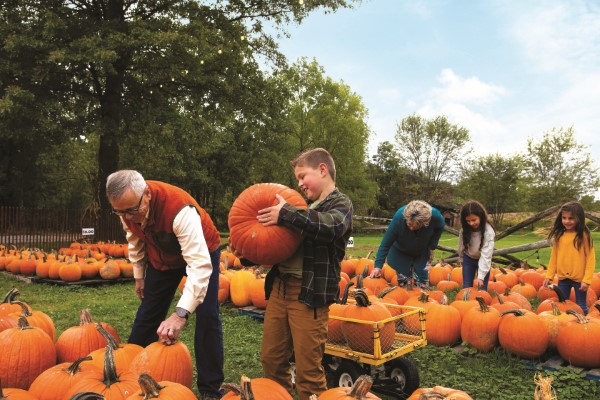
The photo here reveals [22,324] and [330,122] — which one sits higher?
[330,122]

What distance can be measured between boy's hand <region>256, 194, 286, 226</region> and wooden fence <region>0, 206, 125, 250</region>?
1277cm

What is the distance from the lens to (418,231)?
6207 millimetres

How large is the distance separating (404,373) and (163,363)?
1.92 metres

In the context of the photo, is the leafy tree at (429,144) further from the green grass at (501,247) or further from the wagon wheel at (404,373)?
the wagon wheel at (404,373)

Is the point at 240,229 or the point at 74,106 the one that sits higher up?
the point at 74,106

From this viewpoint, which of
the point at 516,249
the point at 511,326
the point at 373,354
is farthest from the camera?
the point at 516,249

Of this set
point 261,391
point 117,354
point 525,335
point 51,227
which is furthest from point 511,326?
point 51,227

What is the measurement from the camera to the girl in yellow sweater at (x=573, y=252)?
5.81 metres

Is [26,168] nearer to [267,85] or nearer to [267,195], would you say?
[267,85]

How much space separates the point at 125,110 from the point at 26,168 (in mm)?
16363

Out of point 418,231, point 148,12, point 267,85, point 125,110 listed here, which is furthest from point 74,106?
point 418,231

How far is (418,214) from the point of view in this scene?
18.5 ft

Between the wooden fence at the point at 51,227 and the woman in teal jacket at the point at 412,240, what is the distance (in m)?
10.8

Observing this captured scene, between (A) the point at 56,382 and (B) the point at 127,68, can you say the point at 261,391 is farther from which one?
(B) the point at 127,68
